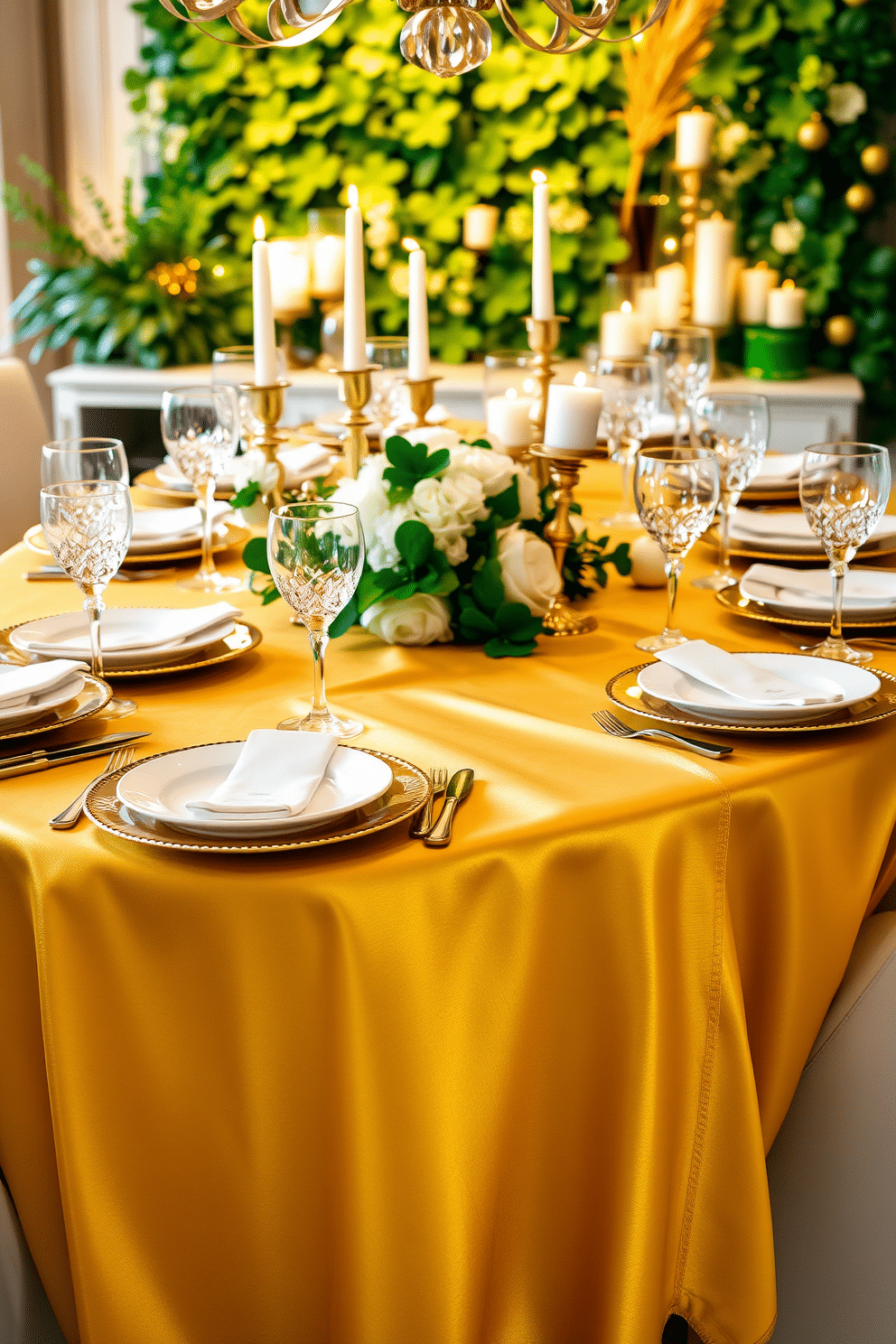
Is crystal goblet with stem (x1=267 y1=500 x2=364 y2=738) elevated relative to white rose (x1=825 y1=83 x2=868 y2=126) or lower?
lower

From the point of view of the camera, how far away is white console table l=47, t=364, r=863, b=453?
10.8 feet

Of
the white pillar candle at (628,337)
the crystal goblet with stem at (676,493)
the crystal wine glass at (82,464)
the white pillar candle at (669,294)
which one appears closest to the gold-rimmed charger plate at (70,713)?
the crystal wine glass at (82,464)

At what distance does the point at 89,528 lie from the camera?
125 centimetres

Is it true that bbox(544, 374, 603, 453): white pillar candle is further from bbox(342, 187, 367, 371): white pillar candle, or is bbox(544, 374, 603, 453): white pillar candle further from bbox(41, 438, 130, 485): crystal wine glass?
bbox(41, 438, 130, 485): crystal wine glass

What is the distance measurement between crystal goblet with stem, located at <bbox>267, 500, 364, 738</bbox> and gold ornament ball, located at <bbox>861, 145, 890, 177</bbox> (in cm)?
271

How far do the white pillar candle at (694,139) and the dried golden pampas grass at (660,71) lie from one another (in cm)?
5

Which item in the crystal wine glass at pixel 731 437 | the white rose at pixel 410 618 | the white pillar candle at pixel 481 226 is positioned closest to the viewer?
the white rose at pixel 410 618

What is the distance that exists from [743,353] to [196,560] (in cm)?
225

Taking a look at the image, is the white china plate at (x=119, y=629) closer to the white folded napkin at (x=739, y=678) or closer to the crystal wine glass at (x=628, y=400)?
the white folded napkin at (x=739, y=678)

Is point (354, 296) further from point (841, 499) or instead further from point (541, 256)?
point (841, 499)

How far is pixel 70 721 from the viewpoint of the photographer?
117 cm

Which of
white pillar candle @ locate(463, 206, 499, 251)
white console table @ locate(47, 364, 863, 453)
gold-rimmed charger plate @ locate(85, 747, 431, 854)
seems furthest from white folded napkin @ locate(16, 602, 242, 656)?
white pillar candle @ locate(463, 206, 499, 251)

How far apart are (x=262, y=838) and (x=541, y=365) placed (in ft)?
3.64

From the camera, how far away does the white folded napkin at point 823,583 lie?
156cm
